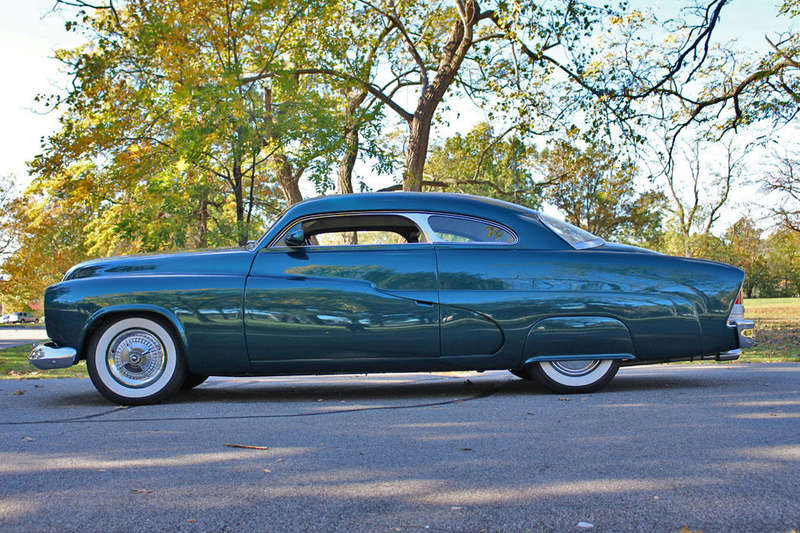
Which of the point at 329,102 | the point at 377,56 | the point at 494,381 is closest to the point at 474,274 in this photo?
the point at 494,381

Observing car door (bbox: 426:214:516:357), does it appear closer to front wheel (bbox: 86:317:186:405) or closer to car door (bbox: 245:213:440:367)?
car door (bbox: 245:213:440:367)

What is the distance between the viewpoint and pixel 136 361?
A: 18.0ft

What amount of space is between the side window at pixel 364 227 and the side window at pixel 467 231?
146 mm

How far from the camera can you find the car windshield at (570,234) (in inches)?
225

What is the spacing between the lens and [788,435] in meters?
3.85

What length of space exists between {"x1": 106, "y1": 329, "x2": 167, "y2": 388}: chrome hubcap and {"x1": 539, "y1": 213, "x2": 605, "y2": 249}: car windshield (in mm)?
3211

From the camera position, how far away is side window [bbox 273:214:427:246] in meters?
5.69

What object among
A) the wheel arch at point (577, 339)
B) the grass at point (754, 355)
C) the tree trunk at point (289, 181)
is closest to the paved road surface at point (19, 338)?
the grass at point (754, 355)

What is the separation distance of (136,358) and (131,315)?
333 millimetres

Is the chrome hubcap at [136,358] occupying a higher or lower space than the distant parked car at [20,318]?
higher

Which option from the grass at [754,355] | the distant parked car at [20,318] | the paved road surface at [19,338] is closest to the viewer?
the grass at [754,355]

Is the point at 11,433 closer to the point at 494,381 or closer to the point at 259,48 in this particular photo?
the point at 494,381

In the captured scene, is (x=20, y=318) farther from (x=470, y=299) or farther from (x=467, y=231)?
(x=470, y=299)

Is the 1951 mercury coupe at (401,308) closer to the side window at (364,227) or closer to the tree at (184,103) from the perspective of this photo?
the side window at (364,227)
